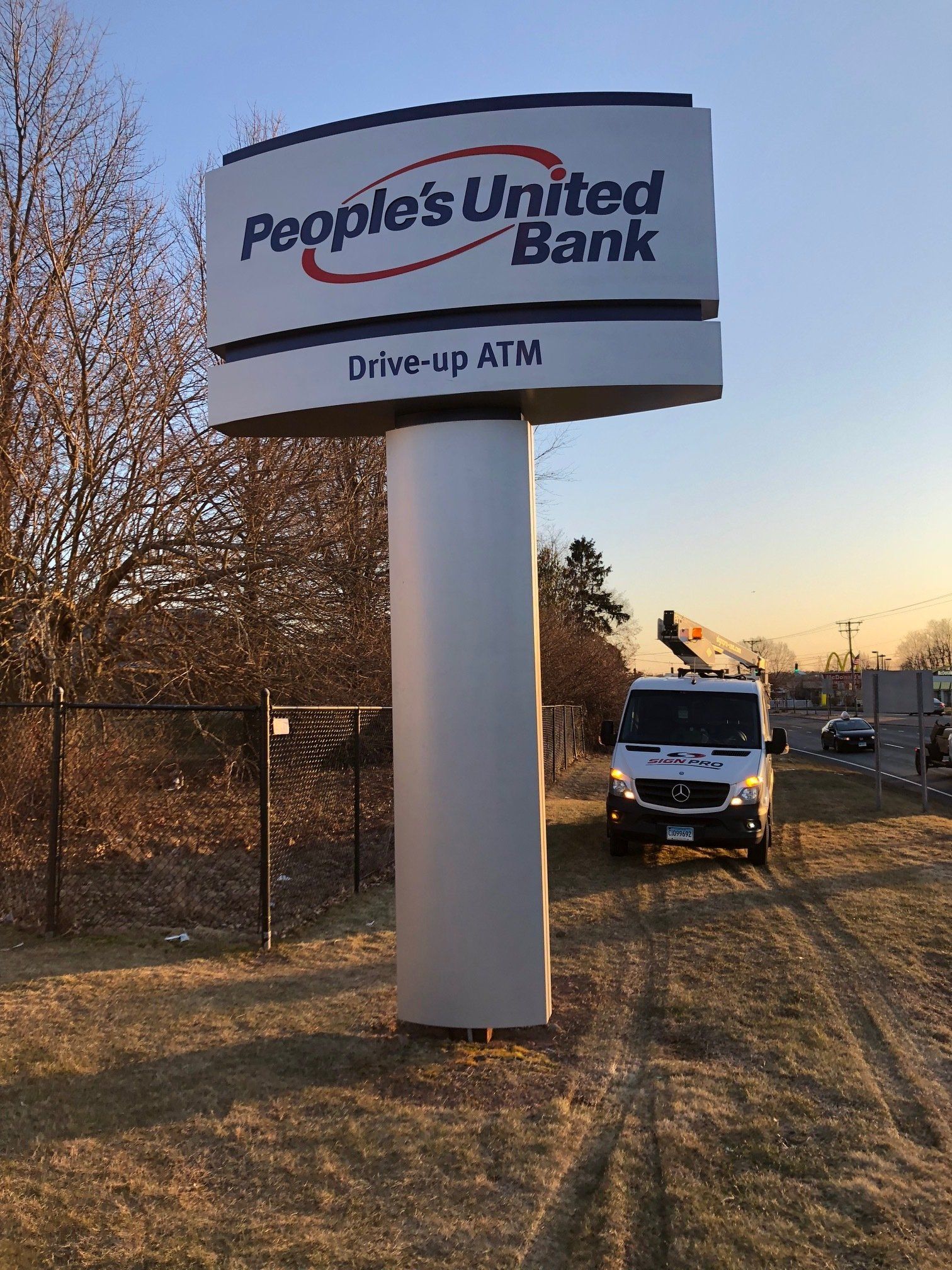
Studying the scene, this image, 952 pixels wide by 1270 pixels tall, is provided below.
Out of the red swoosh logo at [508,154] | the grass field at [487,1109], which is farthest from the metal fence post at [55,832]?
the red swoosh logo at [508,154]

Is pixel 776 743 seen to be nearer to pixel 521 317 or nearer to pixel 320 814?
pixel 320 814

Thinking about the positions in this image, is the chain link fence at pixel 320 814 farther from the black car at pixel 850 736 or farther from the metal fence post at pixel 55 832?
the black car at pixel 850 736

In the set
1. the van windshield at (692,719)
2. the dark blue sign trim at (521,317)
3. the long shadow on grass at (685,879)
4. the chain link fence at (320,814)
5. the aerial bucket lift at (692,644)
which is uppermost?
the dark blue sign trim at (521,317)

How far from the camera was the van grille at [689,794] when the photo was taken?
1114 centimetres

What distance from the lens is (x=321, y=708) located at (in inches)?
336

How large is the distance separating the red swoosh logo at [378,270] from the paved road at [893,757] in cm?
1723

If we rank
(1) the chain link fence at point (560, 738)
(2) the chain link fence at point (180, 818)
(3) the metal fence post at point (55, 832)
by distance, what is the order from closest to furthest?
(3) the metal fence post at point (55, 832) < (2) the chain link fence at point (180, 818) < (1) the chain link fence at point (560, 738)

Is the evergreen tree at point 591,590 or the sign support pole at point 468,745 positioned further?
the evergreen tree at point 591,590

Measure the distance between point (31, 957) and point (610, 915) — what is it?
16.0ft

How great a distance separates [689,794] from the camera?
36.8ft

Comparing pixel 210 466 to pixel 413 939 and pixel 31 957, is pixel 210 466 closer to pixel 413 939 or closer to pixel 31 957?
pixel 31 957

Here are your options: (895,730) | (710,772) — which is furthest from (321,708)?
(895,730)

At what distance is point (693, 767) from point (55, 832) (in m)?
7.10

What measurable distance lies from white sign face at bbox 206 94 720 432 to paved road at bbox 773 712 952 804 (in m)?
16.6
